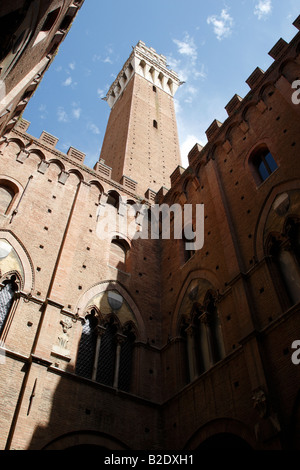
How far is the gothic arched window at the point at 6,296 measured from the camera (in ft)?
30.1

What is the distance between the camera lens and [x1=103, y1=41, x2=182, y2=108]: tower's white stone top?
29328 millimetres

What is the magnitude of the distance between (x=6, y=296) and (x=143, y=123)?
53.6ft

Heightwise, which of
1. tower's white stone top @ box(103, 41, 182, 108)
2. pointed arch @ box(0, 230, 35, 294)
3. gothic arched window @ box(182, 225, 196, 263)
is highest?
tower's white stone top @ box(103, 41, 182, 108)

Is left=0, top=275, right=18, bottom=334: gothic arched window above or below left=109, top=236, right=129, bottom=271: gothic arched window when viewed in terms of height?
below

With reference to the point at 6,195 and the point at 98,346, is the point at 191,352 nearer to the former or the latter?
the point at 98,346

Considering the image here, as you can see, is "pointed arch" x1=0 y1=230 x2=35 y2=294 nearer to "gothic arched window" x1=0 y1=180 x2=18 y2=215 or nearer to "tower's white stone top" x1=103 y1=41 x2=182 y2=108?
"gothic arched window" x1=0 y1=180 x2=18 y2=215

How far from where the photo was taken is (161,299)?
12.5 meters

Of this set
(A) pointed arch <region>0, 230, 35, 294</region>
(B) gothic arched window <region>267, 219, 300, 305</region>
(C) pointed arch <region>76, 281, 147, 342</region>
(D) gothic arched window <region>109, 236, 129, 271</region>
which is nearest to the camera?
(B) gothic arched window <region>267, 219, 300, 305</region>

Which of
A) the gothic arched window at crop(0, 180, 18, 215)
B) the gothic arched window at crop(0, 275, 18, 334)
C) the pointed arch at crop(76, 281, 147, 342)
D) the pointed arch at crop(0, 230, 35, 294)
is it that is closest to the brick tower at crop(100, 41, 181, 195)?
the gothic arched window at crop(0, 180, 18, 215)

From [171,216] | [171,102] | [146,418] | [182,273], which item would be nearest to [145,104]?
[171,102]

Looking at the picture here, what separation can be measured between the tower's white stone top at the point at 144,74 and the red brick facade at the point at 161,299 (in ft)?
55.0

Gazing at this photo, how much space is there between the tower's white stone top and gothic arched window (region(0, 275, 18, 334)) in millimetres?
22422
